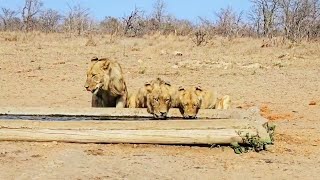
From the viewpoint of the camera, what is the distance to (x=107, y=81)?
664 cm

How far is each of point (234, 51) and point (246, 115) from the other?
51.5ft

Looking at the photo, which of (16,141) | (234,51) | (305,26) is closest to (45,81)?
(16,141)

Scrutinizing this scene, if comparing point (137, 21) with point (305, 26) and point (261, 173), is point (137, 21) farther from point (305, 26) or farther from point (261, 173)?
point (261, 173)

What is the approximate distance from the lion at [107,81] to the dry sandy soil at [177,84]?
2.77 ft

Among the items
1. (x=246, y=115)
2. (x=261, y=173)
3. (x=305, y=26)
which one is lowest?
(x=261, y=173)

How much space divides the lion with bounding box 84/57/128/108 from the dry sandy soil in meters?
0.84

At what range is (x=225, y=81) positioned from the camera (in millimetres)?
14211

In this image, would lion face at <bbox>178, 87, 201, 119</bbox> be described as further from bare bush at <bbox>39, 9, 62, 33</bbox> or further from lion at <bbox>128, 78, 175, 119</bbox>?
bare bush at <bbox>39, 9, 62, 33</bbox>

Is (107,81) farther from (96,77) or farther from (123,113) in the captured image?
(123,113)

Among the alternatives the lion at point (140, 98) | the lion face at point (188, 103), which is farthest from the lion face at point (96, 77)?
the lion face at point (188, 103)

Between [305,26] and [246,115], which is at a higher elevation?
[305,26]

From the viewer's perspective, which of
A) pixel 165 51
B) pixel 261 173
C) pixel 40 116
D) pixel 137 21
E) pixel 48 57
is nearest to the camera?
pixel 261 173

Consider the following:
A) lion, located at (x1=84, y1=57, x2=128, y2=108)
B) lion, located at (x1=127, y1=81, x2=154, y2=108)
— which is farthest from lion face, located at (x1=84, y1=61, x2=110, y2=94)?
lion, located at (x1=127, y1=81, x2=154, y2=108)

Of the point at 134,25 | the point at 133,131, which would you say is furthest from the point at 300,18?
the point at 133,131
